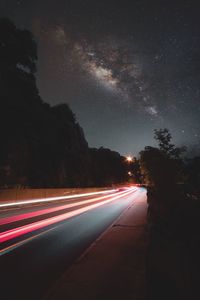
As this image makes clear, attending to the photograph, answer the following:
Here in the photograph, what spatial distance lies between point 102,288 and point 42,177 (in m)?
47.2

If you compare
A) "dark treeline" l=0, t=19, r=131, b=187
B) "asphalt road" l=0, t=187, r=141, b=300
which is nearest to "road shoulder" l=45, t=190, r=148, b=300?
"asphalt road" l=0, t=187, r=141, b=300

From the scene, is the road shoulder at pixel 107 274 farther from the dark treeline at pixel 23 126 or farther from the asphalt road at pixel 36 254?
the dark treeline at pixel 23 126

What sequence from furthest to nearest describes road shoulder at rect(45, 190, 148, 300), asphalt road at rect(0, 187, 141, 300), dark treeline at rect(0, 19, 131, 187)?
dark treeline at rect(0, 19, 131, 187) < asphalt road at rect(0, 187, 141, 300) < road shoulder at rect(45, 190, 148, 300)

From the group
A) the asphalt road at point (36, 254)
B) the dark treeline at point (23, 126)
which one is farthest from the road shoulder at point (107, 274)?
the dark treeline at point (23, 126)

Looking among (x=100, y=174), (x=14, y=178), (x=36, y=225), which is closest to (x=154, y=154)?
(x=14, y=178)

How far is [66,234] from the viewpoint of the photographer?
1098cm

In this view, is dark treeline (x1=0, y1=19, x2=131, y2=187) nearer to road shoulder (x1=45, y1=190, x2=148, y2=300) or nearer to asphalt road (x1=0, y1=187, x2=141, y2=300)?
asphalt road (x1=0, y1=187, x2=141, y2=300)

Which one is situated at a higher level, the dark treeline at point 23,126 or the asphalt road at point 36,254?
the dark treeline at point 23,126

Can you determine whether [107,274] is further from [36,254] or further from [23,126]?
[23,126]


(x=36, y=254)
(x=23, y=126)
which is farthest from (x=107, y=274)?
(x=23, y=126)

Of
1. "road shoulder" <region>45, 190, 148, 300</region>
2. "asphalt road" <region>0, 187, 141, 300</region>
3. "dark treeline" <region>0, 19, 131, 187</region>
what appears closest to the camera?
"road shoulder" <region>45, 190, 148, 300</region>

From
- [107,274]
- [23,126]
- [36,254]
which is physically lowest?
[107,274]

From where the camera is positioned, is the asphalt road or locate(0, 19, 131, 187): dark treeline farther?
locate(0, 19, 131, 187): dark treeline

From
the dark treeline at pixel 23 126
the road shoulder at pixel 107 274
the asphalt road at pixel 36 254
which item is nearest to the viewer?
the road shoulder at pixel 107 274
